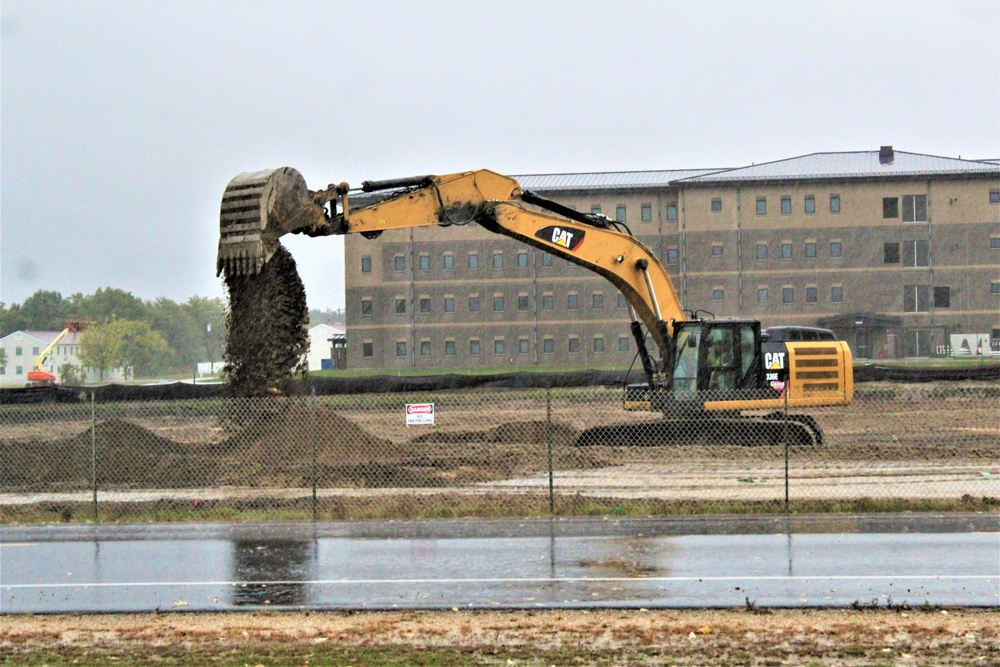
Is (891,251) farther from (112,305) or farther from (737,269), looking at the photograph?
(112,305)

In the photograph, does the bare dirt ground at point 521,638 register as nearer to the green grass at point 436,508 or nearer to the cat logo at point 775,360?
the green grass at point 436,508

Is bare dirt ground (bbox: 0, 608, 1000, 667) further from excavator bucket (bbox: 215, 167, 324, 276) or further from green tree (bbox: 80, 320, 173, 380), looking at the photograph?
green tree (bbox: 80, 320, 173, 380)

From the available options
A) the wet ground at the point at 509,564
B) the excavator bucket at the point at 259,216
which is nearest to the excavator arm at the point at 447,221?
the excavator bucket at the point at 259,216

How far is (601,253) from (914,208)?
48395 millimetres

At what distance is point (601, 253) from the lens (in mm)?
24672

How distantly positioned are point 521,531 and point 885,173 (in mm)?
58140

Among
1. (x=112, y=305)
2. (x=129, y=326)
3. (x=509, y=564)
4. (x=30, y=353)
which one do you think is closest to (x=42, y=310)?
(x=112, y=305)

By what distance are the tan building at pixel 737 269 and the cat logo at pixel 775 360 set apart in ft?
128

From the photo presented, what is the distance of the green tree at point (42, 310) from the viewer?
459 ft

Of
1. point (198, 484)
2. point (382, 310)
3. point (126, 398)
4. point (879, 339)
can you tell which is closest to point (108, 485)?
point (198, 484)

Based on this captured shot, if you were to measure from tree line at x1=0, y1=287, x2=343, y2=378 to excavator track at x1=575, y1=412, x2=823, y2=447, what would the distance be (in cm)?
8321

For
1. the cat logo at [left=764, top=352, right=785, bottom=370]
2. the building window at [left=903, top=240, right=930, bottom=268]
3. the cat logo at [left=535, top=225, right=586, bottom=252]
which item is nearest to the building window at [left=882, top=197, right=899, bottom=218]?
the building window at [left=903, top=240, right=930, bottom=268]

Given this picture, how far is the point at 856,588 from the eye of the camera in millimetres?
10711

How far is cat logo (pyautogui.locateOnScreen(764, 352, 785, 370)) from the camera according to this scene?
28938 mm
